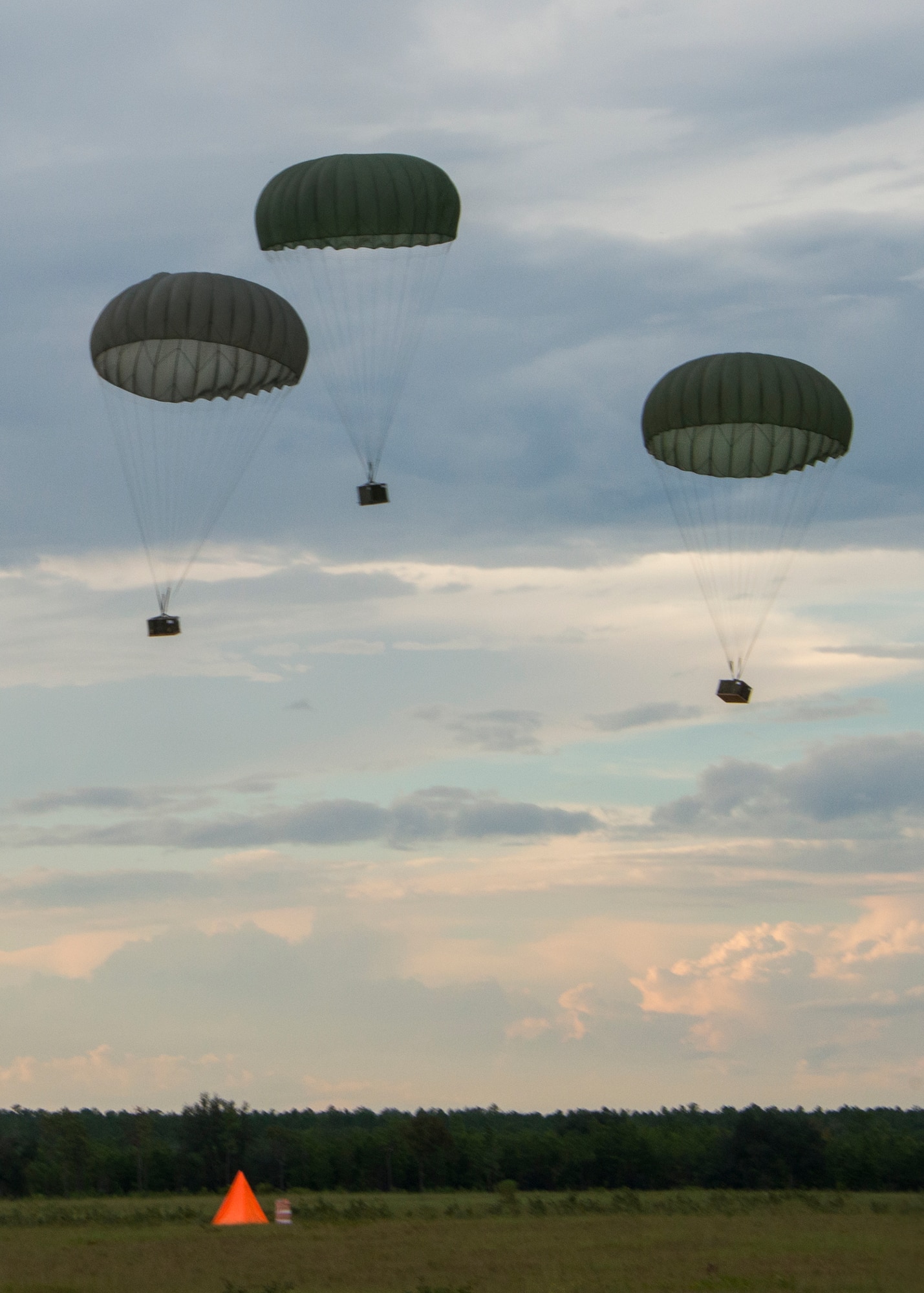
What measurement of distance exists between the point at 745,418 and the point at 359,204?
11.4 m

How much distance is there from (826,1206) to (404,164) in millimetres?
49815

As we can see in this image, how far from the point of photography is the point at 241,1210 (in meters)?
51.8

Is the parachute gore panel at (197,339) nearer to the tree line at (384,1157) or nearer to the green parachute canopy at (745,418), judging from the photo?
the green parachute canopy at (745,418)

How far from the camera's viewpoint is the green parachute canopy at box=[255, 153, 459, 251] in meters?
40.3

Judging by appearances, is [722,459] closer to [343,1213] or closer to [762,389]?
[762,389]

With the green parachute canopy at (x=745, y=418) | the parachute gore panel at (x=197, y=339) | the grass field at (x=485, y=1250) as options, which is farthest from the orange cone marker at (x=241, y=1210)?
the green parachute canopy at (x=745, y=418)

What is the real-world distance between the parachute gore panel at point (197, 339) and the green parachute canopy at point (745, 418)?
10195 mm

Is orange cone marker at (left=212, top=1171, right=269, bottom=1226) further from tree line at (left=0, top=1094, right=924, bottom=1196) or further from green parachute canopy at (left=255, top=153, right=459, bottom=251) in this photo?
tree line at (left=0, top=1094, right=924, bottom=1196)

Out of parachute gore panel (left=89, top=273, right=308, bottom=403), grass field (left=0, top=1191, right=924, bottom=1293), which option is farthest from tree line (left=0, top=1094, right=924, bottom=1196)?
parachute gore panel (left=89, top=273, right=308, bottom=403)

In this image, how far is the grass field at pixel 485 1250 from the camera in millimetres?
35969

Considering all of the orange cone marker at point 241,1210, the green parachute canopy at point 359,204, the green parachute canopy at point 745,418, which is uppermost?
the green parachute canopy at point 359,204

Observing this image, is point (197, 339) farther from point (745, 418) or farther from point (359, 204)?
point (745, 418)

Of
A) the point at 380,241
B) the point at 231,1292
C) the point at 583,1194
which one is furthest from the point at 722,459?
the point at 583,1194

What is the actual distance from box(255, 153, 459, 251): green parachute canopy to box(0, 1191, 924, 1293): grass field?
25.5 m
